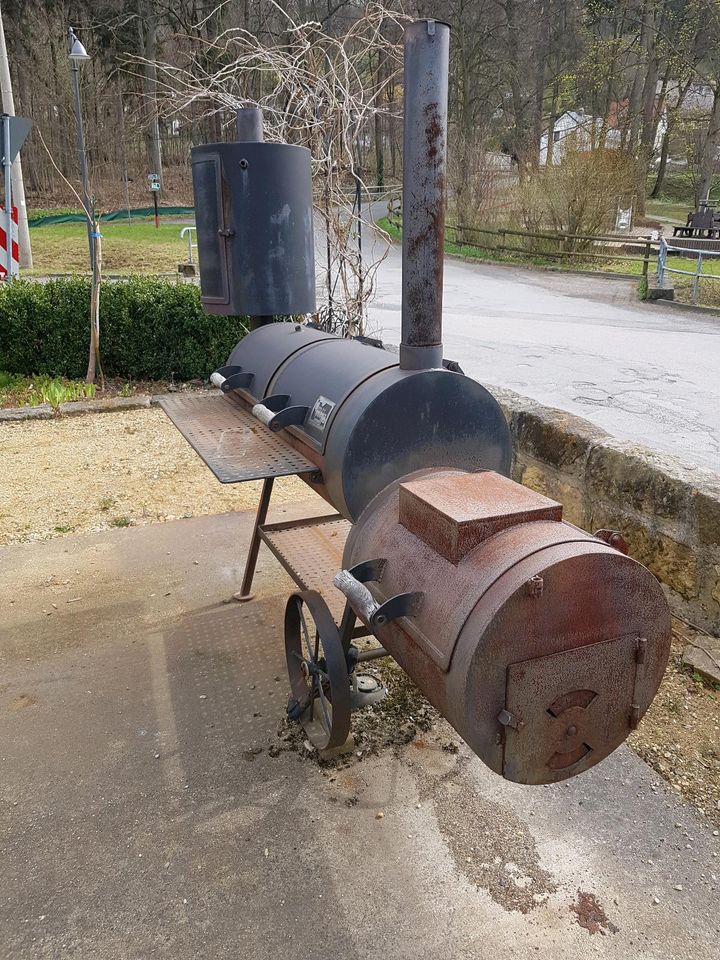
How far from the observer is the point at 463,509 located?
6.46ft

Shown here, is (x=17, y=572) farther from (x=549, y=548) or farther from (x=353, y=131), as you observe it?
(x=353, y=131)

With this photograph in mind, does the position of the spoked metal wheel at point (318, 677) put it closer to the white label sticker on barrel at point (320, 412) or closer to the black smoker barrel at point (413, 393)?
the black smoker barrel at point (413, 393)

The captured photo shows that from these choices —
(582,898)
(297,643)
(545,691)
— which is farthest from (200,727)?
(545,691)

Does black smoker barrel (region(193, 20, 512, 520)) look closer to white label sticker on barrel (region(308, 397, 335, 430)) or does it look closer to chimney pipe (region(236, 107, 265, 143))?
white label sticker on barrel (region(308, 397, 335, 430))

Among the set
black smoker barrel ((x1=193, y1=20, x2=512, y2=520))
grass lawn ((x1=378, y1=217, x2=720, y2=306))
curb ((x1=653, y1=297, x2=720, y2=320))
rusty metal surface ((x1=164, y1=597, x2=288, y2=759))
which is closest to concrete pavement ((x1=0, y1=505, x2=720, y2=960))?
rusty metal surface ((x1=164, y1=597, x2=288, y2=759))

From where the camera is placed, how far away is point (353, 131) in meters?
6.92

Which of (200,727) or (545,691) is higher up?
(545,691)

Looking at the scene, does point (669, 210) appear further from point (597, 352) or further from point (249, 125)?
point (249, 125)

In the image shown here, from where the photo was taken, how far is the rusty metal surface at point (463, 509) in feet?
6.27

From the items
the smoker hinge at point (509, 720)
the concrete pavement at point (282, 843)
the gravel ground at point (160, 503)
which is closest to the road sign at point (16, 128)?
the gravel ground at point (160, 503)

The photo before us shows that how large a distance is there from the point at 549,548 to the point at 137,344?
7732mm

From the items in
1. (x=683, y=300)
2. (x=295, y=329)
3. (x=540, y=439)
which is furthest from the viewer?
(x=683, y=300)

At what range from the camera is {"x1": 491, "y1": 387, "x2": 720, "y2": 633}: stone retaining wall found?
11.4 feet

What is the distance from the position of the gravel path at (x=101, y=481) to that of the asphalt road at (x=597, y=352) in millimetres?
3036
